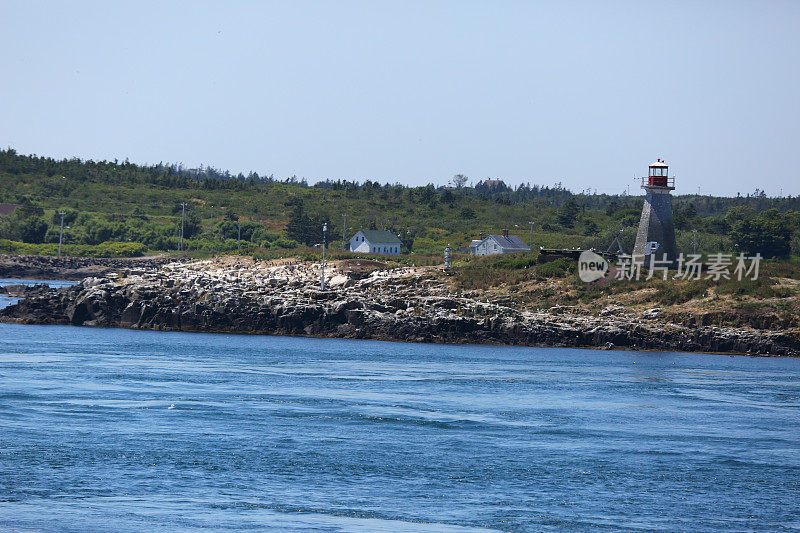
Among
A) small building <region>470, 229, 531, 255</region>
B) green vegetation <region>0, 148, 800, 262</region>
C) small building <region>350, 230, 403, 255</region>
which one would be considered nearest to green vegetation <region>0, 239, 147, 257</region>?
green vegetation <region>0, 148, 800, 262</region>

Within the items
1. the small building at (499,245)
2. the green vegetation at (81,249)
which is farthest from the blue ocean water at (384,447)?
the green vegetation at (81,249)

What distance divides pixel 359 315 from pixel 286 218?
87.6 meters

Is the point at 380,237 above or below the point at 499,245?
above

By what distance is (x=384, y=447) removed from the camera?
28.7m

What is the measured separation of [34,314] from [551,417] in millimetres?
52777

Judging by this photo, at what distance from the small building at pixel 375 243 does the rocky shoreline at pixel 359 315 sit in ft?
127

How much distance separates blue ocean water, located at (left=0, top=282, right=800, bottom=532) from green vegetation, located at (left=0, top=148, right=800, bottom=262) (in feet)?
224

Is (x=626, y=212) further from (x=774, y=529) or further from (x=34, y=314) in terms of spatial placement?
(x=774, y=529)

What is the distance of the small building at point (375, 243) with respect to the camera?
120125 millimetres

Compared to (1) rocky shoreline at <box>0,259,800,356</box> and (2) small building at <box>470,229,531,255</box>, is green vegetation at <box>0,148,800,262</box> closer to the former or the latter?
(2) small building at <box>470,229,531,255</box>

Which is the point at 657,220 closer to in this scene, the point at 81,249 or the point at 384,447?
the point at 384,447

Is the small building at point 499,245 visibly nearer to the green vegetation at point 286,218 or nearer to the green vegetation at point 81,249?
the green vegetation at point 286,218

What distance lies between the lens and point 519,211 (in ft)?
534

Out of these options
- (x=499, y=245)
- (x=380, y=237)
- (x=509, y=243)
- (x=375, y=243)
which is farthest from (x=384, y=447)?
(x=380, y=237)
